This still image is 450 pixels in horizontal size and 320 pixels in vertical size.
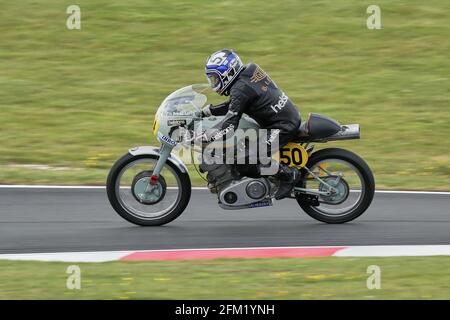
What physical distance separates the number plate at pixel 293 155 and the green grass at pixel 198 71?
266 centimetres

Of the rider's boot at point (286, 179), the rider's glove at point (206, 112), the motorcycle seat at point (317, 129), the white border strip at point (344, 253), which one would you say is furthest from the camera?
the rider's glove at point (206, 112)

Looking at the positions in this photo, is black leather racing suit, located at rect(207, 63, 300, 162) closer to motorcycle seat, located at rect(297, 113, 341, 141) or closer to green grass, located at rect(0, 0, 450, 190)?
motorcycle seat, located at rect(297, 113, 341, 141)

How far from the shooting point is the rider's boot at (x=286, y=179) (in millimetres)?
10617

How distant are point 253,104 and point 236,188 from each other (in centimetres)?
90

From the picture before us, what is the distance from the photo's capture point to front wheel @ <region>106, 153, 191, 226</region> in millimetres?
10625

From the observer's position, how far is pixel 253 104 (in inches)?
411

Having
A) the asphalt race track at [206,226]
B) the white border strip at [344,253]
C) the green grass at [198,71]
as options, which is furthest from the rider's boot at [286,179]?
the green grass at [198,71]

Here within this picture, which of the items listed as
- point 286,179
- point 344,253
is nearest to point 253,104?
point 286,179

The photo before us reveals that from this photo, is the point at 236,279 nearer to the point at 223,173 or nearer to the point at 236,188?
the point at 236,188

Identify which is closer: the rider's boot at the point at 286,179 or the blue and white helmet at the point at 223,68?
the blue and white helmet at the point at 223,68

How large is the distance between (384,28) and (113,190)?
11.3m

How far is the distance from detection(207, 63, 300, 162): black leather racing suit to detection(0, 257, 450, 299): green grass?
5.21 feet

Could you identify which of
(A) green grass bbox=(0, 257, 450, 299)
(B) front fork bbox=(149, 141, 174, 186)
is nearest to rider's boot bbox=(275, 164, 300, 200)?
(B) front fork bbox=(149, 141, 174, 186)

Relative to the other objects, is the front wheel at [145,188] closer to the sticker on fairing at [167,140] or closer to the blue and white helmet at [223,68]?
the sticker on fairing at [167,140]
